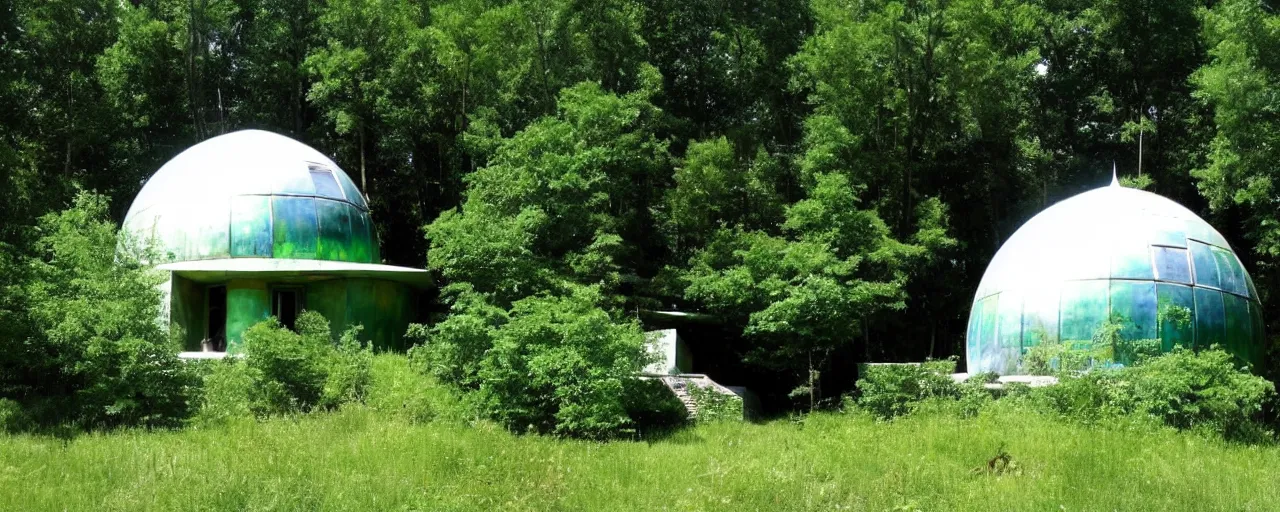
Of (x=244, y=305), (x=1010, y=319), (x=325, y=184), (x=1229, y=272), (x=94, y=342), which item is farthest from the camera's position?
(x=325, y=184)

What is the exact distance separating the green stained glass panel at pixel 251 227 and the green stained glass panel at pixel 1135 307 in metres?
16.7

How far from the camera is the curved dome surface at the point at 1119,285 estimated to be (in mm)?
20891

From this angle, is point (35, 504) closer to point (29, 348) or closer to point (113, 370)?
point (113, 370)

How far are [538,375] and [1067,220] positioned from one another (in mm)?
11303

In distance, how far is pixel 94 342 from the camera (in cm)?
1675

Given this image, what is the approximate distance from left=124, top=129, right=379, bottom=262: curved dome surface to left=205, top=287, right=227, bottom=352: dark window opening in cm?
114

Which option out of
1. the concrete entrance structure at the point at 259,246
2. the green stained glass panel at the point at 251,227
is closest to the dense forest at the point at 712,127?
the concrete entrance structure at the point at 259,246

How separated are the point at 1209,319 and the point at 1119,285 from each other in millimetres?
1719

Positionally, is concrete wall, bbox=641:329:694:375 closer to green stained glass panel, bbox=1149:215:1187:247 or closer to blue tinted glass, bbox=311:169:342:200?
blue tinted glass, bbox=311:169:342:200

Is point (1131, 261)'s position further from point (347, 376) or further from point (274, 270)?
point (274, 270)

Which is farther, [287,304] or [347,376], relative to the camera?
[287,304]

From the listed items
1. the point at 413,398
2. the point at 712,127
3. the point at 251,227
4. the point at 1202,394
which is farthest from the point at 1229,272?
the point at 251,227

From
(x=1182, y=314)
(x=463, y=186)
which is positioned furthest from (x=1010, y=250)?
(x=463, y=186)

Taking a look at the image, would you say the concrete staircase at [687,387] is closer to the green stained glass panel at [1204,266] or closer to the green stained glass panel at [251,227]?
the green stained glass panel at [1204,266]
